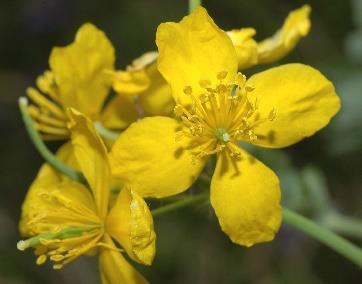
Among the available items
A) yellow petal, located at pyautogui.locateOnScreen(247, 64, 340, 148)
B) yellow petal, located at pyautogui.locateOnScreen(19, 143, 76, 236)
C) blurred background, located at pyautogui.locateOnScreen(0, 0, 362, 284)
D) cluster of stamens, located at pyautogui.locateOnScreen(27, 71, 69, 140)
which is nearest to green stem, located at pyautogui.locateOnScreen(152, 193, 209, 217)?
yellow petal, located at pyautogui.locateOnScreen(247, 64, 340, 148)

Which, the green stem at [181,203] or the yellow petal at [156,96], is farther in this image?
the yellow petal at [156,96]

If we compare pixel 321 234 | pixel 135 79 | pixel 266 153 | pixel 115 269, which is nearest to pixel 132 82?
pixel 135 79

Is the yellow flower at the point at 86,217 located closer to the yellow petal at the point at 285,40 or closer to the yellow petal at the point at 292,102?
the yellow petal at the point at 292,102

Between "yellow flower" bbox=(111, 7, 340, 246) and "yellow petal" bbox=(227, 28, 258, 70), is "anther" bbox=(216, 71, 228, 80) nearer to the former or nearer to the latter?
"yellow flower" bbox=(111, 7, 340, 246)

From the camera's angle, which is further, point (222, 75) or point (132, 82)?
point (132, 82)

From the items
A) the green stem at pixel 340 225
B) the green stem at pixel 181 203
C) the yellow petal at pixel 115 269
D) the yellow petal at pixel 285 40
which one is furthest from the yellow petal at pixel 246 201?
the green stem at pixel 340 225

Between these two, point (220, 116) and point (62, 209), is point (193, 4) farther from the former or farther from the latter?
point (62, 209)

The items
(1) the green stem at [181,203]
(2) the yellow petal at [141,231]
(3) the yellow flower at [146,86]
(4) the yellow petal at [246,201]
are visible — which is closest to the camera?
(2) the yellow petal at [141,231]

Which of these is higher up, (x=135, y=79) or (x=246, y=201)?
(x=135, y=79)
